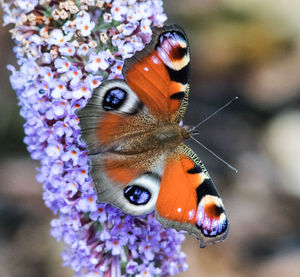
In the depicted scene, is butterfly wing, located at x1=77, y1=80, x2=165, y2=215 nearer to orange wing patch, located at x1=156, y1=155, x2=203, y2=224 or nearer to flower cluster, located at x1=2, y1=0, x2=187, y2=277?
orange wing patch, located at x1=156, y1=155, x2=203, y2=224

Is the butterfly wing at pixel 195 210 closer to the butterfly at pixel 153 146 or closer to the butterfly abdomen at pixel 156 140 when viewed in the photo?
the butterfly at pixel 153 146

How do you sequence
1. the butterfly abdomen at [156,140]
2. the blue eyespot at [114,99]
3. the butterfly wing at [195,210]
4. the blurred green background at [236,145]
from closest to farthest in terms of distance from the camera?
the butterfly wing at [195,210] < the blue eyespot at [114,99] < the butterfly abdomen at [156,140] < the blurred green background at [236,145]

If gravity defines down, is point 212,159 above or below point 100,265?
above

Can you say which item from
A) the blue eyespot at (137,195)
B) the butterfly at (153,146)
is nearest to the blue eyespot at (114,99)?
the butterfly at (153,146)

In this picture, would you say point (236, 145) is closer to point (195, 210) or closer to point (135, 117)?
point (135, 117)

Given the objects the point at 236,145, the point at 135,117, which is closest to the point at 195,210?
the point at 135,117

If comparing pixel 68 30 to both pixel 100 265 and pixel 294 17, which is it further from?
pixel 294 17

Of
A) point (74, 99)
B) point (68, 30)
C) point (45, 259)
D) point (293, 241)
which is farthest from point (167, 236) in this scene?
point (293, 241)
